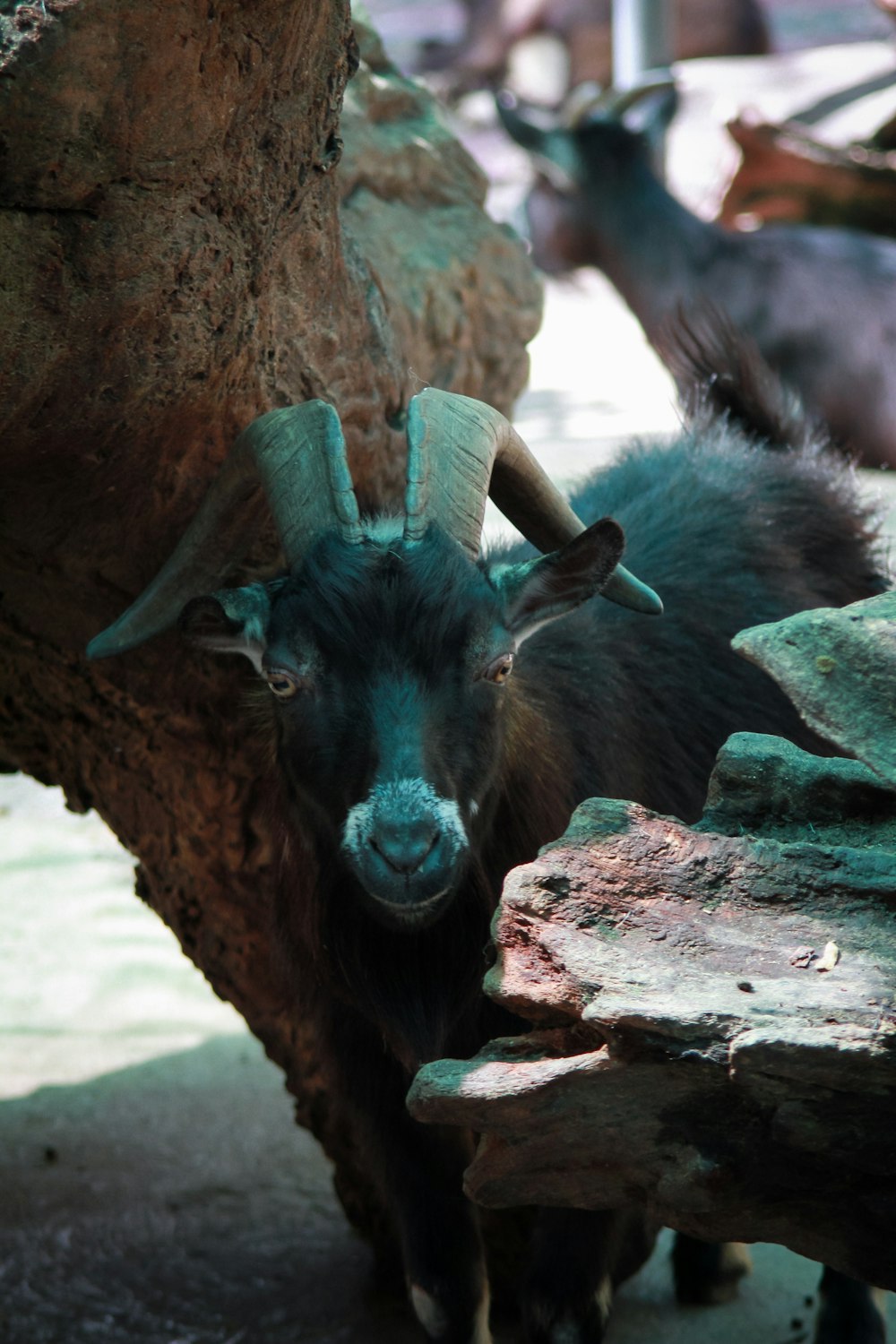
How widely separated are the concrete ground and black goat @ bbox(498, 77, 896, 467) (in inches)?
199

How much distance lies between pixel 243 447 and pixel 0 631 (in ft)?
3.72

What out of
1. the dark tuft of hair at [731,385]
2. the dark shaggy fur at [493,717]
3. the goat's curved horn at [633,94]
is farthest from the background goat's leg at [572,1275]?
the goat's curved horn at [633,94]

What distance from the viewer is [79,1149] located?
16.9ft

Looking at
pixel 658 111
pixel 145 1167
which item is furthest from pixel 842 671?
pixel 658 111

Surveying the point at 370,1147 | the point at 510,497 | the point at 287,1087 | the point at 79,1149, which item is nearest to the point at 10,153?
the point at 510,497

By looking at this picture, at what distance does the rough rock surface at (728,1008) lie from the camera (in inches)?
82.4

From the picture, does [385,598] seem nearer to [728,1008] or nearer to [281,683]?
[281,683]

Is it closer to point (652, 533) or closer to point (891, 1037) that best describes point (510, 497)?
point (652, 533)

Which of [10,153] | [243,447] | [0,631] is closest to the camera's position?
[10,153]

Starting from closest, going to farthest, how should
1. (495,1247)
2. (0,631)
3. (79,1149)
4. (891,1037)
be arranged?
(891,1037)
(0,631)
(495,1247)
(79,1149)

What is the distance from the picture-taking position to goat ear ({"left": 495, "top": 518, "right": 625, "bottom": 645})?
3.12 m

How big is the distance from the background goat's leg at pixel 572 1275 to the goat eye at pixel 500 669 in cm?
125

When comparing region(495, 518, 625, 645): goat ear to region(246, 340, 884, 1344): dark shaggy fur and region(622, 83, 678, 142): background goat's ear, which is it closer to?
region(246, 340, 884, 1344): dark shaggy fur

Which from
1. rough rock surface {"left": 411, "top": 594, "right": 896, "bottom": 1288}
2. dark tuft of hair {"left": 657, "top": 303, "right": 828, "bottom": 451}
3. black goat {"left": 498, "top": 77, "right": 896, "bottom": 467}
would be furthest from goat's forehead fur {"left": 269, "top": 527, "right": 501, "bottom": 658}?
black goat {"left": 498, "top": 77, "right": 896, "bottom": 467}
